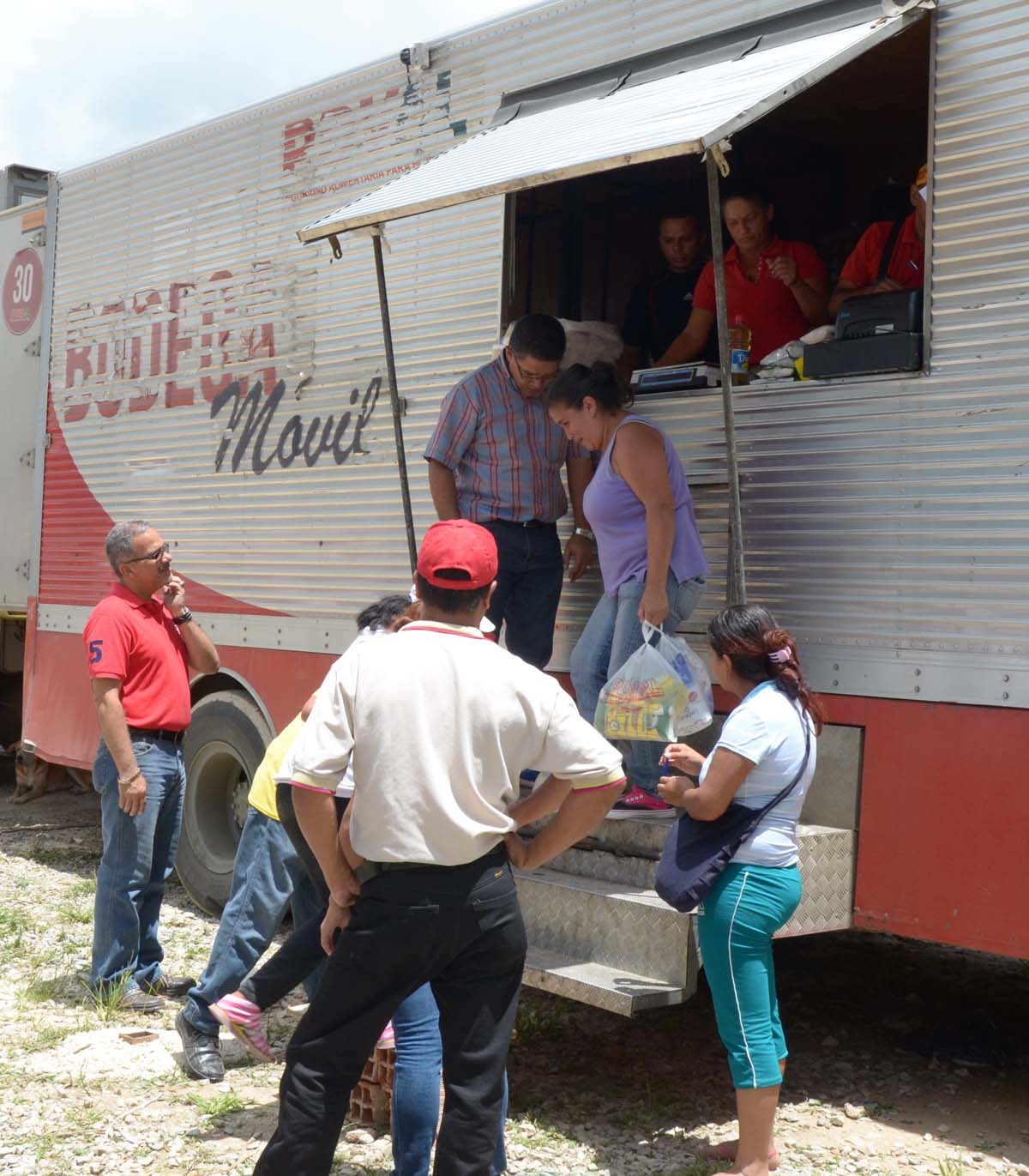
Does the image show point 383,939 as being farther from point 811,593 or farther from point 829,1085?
point 829,1085

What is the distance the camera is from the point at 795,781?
342cm

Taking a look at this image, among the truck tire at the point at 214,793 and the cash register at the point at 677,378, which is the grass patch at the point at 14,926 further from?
the cash register at the point at 677,378

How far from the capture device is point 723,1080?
4.33 metres

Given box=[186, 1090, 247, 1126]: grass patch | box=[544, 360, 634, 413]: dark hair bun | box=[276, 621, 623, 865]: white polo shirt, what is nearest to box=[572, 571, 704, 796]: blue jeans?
box=[544, 360, 634, 413]: dark hair bun

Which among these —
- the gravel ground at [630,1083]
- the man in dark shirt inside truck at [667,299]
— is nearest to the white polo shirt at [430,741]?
the gravel ground at [630,1083]

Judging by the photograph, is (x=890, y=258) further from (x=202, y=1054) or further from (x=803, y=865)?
(x=202, y=1054)

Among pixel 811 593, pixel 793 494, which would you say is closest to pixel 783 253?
pixel 793 494

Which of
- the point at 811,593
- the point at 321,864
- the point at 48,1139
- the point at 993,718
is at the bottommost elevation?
the point at 48,1139

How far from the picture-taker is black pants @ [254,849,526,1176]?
2.78m

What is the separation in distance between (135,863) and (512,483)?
188 centimetres

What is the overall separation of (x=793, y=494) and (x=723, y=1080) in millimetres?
1852

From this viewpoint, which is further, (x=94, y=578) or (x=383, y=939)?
(x=94, y=578)

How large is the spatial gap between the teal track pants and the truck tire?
310cm

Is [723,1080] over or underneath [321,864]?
underneath
